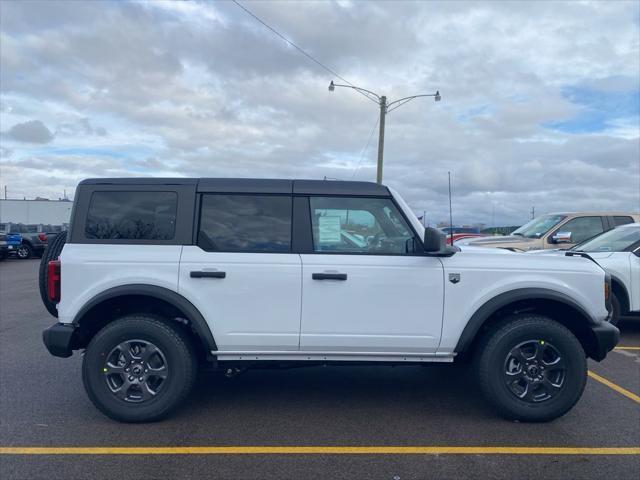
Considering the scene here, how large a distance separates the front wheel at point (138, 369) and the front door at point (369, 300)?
1012mm

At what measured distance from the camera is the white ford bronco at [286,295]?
14.3ft

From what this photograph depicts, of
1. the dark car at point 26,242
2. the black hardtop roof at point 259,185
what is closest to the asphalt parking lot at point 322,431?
the black hardtop roof at point 259,185

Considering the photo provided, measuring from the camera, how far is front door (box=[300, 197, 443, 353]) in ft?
14.4

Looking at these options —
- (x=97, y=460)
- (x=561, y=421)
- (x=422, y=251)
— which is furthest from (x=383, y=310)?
(x=97, y=460)

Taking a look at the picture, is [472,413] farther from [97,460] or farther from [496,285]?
[97,460]

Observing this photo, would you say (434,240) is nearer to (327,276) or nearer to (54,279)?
(327,276)

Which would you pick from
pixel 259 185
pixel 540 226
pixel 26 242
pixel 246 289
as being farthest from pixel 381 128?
pixel 246 289

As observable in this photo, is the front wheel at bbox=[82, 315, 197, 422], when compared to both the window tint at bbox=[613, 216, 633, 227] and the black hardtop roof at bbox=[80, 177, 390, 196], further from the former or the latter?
the window tint at bbox=[613, 216, 633, 227]

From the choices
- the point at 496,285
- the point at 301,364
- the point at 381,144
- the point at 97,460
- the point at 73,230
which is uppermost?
the point at 381,144

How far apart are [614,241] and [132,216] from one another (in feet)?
22.6

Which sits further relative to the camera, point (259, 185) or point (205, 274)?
point (259, 185)

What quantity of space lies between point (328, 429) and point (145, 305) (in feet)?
5.93

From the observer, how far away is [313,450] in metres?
3.96

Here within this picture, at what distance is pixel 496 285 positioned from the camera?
4441mm
